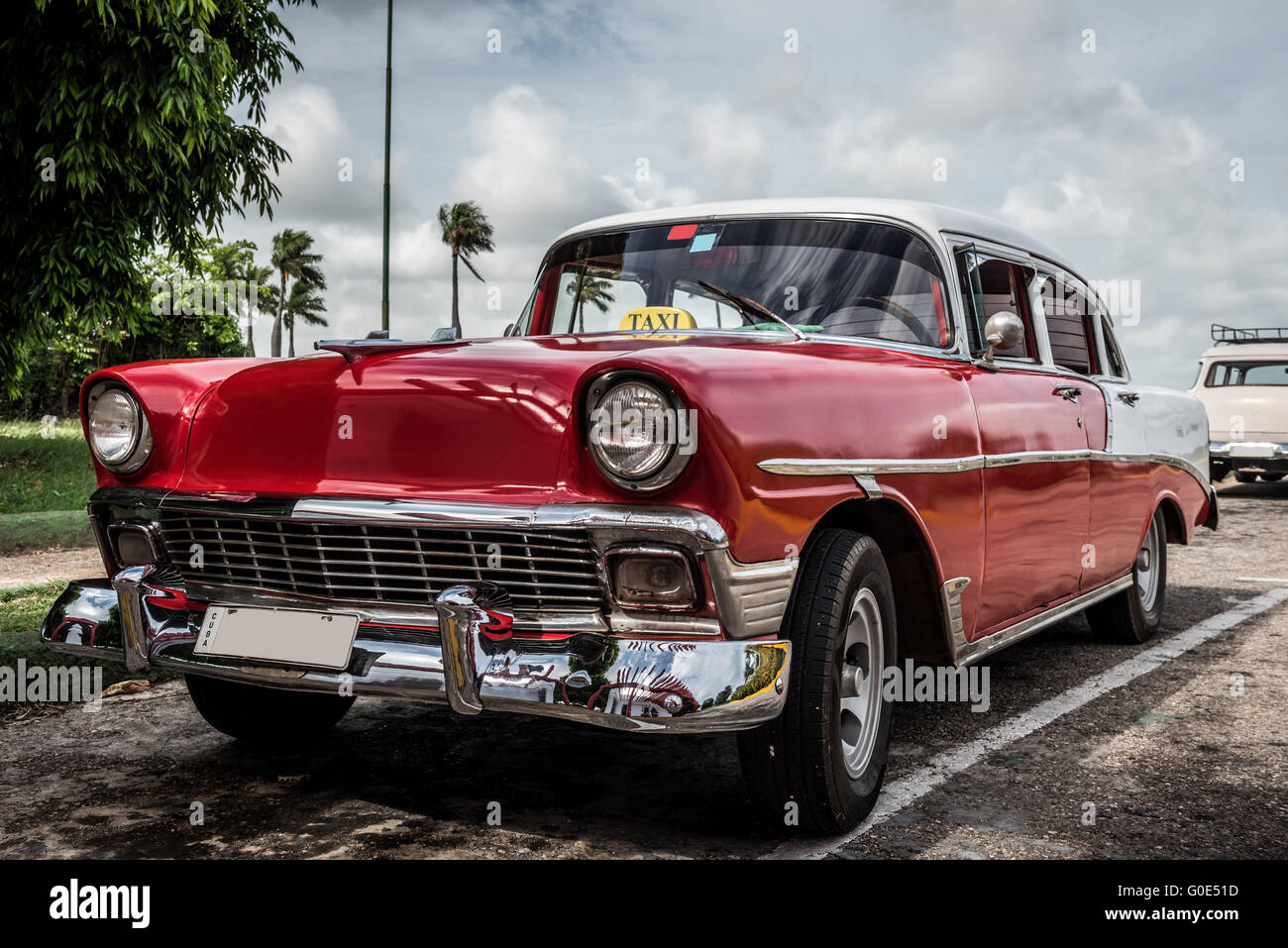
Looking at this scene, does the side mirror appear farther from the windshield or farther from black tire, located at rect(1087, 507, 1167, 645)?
black tire, located at rect(1087, 507, 1167, 645)

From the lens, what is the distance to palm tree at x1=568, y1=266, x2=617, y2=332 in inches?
172

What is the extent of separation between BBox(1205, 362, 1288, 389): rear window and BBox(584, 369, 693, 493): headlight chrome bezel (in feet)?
49.0

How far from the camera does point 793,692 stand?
2.72m

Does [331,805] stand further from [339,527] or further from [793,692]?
[793,692]

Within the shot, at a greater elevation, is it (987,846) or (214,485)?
(214,485)

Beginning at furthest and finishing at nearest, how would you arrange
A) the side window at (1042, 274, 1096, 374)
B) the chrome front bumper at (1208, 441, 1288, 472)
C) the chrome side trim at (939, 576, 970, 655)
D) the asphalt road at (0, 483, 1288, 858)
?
the chrome front bumper at (1208, 441, 1288, 472) < the side window at (1042, 274, 1096, 374) < the chrome side trim at (939, 576, 970, 655) < the asphalt road at (0, 483, 1288, 858)

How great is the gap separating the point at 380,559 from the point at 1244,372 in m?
15.4

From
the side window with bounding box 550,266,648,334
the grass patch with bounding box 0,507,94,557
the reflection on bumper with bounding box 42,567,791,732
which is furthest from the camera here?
the grass patch with bounding box 0,507,94,557

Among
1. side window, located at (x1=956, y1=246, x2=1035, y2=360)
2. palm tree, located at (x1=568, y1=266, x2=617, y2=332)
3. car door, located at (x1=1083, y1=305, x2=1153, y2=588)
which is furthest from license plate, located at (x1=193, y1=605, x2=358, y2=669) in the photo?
car door, located at (x1=1083, y1=305, x2=1153, y2=588)

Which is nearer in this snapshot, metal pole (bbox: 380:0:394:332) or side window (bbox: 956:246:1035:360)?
side window (bbox: 956:246:1035:360)

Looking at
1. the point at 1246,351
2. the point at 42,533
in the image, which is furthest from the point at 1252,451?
the point at 42,533

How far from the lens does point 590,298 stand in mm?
4445
